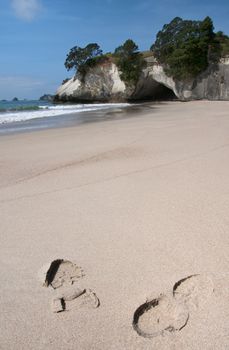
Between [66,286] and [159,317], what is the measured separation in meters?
0.60

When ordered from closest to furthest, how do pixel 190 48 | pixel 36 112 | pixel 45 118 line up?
pixel 45 118 < pixel 36 112 < pixel 190 48

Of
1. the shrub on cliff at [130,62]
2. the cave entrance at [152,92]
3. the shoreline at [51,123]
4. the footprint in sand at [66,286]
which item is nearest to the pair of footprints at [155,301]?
the footprint in sand at [66,286]

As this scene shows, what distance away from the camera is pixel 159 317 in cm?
175

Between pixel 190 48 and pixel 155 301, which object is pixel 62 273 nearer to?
pixel 155 301

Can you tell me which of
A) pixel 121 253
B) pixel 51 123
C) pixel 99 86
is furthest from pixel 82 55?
pixel 121 253

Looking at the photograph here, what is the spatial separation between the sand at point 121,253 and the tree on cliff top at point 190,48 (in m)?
25.1

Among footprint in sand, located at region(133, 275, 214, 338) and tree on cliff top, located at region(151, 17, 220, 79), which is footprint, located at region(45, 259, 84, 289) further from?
tree on cliff top, located at region(151, 17, 220, 79)

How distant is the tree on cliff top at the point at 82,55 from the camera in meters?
35.1

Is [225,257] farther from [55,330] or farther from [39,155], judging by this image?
[39,155]

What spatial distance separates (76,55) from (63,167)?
3298cm

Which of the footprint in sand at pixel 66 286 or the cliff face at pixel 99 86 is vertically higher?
the cliff face at pixel 99 86

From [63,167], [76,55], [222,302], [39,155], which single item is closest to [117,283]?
[222,302]

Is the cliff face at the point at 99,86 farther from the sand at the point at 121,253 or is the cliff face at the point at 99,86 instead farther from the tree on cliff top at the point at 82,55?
the sand at the point at 121,253

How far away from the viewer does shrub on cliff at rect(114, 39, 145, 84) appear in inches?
1263
